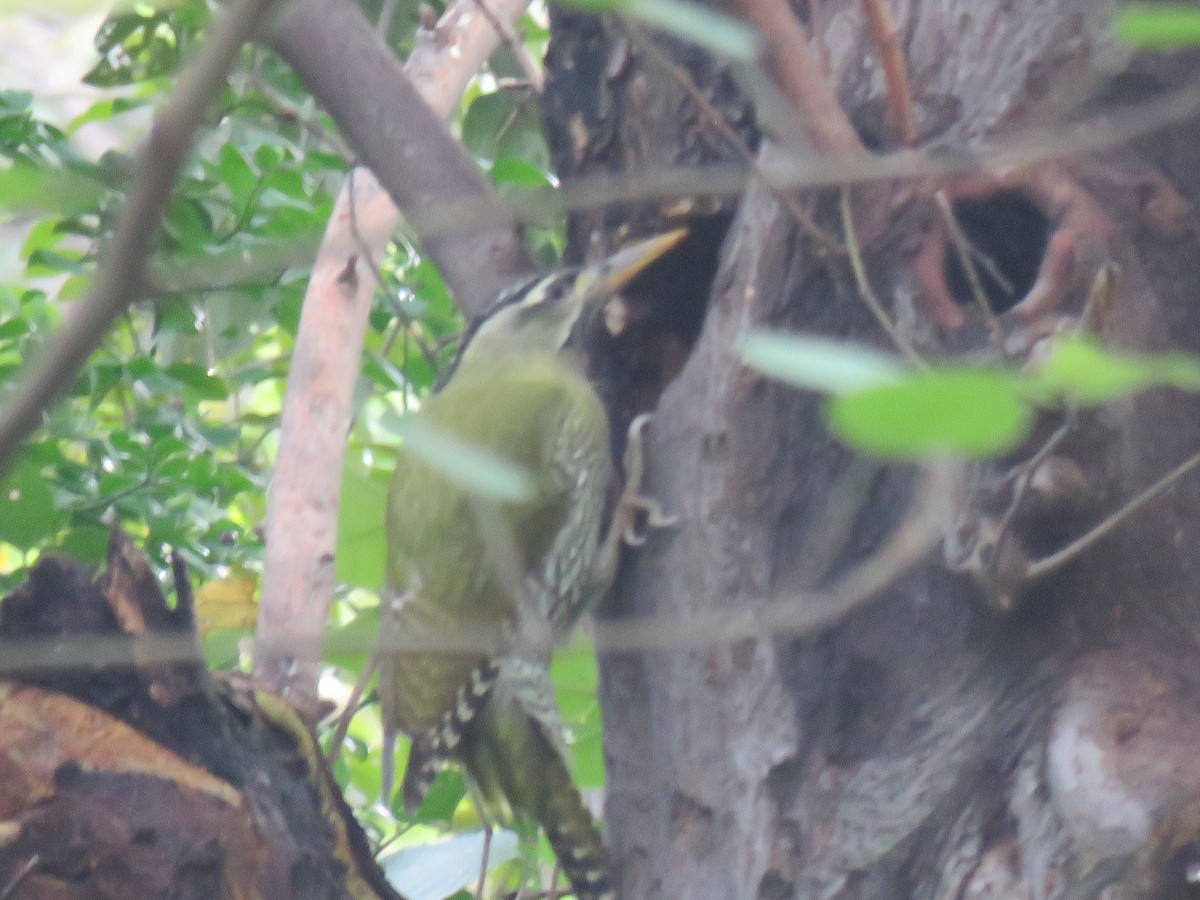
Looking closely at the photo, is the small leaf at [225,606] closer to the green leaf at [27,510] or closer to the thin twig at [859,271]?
Answer: the green leaf at [27,510]

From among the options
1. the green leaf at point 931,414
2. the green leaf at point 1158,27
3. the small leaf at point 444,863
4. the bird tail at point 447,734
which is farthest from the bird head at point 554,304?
the green leaf at point 931,414

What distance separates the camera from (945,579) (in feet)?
5.63

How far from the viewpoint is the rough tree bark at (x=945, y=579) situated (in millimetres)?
1593

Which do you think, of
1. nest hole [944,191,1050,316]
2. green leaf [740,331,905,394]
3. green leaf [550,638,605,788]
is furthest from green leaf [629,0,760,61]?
green leaf [550,638,605,788]

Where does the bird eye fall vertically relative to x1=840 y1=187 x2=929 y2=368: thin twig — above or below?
above

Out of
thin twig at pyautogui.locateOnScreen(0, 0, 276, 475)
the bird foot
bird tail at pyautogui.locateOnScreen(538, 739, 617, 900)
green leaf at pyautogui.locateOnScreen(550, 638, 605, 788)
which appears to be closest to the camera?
thin twig at pyautogui.locateOnScreen(0, 0, 276, 475)

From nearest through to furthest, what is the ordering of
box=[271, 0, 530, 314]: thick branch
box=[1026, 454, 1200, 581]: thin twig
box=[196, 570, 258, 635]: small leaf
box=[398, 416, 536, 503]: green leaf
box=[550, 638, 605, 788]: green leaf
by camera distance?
box=[398, 416, 536, 503]: green leaf, box=[1026, 454, 1200, 581]: thin twig, box=[271, 0, 530, 314]: thick branch, box=[550, 638, 605, 788]: green leaf, box=[196, 570, 258, 635]: small leaf

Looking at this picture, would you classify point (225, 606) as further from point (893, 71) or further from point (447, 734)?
point (893, 71)

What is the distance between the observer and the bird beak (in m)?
2.21

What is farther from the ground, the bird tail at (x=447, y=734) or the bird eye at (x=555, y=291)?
the bird eye at (x=555, y=291)

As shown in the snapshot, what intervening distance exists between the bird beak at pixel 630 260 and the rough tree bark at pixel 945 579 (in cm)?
21

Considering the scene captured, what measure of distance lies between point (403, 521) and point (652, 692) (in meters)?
0.87

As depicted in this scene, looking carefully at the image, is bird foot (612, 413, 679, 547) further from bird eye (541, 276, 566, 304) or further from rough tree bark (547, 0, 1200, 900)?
bird eye (541, 276, 566, 304)

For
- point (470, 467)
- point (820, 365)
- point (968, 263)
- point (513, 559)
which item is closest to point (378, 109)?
point (513, 559)
